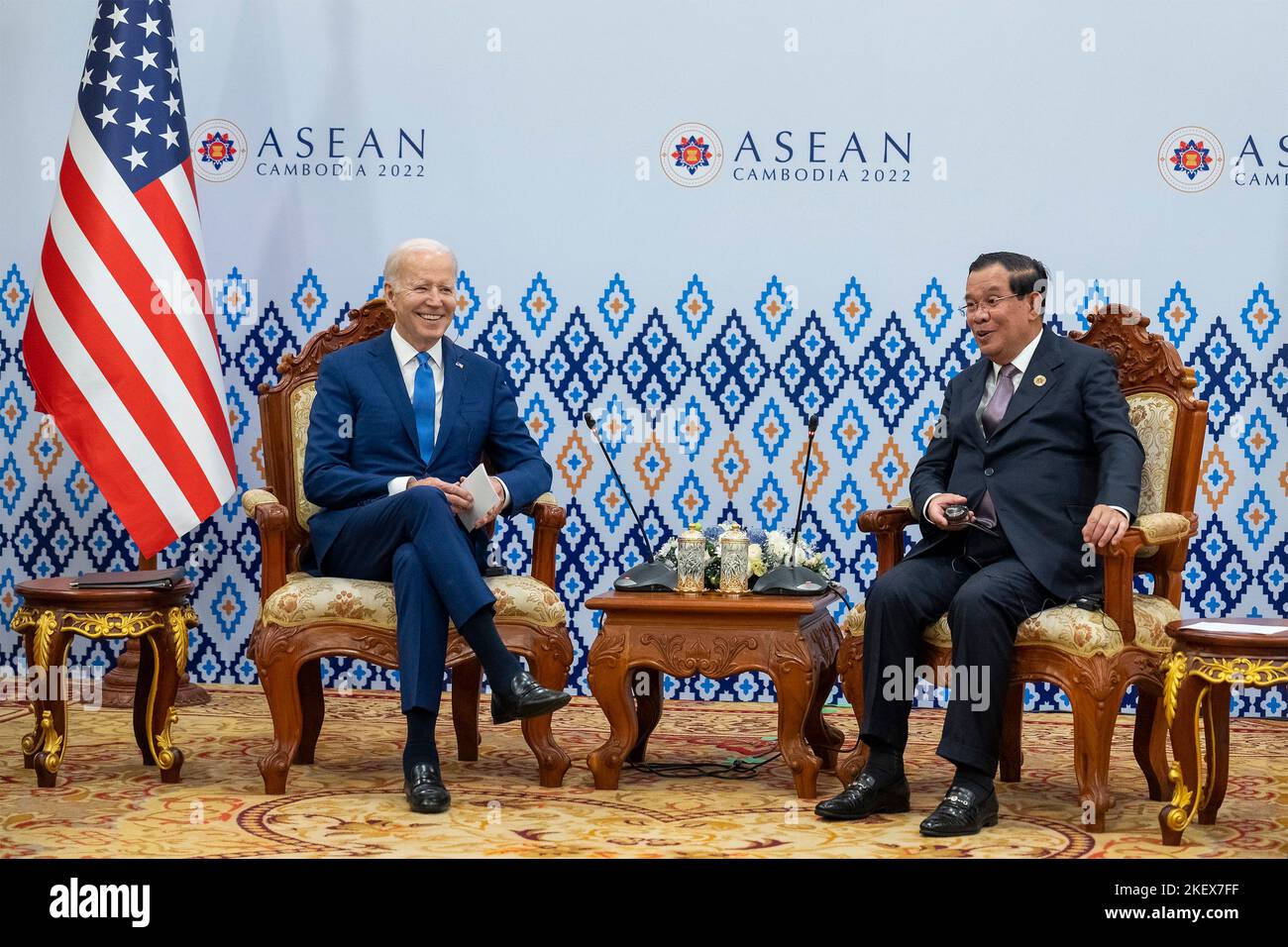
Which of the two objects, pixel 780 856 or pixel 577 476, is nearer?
pixel 780 856

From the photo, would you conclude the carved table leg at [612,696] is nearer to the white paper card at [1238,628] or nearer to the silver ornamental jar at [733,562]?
the silver ornamental jar at [733,562]

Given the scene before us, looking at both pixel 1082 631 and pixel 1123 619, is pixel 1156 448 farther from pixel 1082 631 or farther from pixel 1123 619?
pixel 1082 631

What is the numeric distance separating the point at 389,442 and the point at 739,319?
5.79 feet

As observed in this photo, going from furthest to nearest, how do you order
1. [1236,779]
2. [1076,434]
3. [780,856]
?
[1236,779] → [1076,434] → [780,856]

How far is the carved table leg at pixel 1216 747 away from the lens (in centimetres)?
372

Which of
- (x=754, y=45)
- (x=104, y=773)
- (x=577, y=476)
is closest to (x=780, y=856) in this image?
(x=104, y=773)

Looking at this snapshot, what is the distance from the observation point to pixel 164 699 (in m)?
4.21

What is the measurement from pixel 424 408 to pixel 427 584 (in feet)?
2.28

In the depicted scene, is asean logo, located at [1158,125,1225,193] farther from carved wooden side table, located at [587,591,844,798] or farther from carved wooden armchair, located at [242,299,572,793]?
carved wooden armchair, located at [242,299,572,793]

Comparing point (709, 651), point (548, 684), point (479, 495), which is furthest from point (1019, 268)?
point (548, 684)

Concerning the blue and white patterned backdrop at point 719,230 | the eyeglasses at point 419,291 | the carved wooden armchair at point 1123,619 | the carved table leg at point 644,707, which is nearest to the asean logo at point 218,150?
the blue and white patterned backdrop at point 719,230

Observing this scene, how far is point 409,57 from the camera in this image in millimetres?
5734

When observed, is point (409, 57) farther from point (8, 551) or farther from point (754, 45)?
point (8, 551)

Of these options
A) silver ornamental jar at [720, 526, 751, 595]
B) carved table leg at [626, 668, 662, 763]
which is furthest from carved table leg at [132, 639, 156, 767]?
silver ornamental jar at [720, 526, 751, 595]
